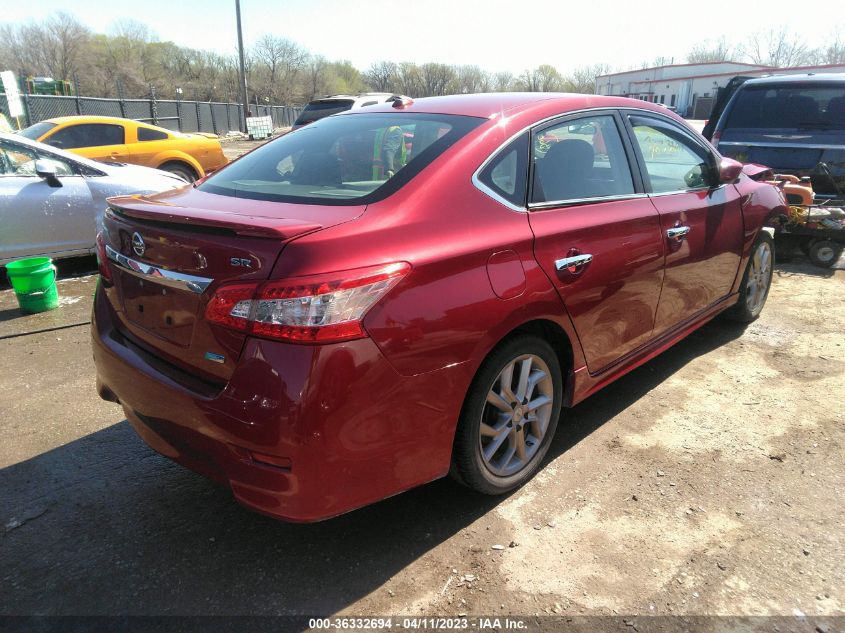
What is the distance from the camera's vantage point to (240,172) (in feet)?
9.65

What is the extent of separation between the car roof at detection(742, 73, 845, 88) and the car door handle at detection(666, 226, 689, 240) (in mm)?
4871

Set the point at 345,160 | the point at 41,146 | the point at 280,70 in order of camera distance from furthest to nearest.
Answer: the point at 280,70 < the point at 41,146 < the point at 345,160

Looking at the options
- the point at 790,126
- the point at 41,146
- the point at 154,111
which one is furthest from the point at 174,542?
the point at 154,111

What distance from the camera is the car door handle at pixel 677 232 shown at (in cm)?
335

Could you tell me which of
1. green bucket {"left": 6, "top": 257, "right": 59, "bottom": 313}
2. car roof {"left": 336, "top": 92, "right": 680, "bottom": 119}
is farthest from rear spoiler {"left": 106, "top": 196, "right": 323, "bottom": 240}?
green bucket {"left": 6, "top": 257, "right": 59, "bottom": 313}

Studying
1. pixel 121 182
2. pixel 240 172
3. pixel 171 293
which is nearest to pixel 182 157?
pixel 121 182

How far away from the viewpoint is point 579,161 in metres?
3.00

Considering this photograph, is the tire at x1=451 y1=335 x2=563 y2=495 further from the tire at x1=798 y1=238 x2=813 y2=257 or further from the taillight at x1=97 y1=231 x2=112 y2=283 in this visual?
the tire at x1=798 y1=238 x2=813 y2=257

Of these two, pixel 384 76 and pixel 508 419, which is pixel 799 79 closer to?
pixel 508 419

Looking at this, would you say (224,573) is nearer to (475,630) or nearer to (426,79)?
(475,630)

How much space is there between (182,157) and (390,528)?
10.0 m

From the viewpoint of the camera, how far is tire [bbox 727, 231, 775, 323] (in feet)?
15.1

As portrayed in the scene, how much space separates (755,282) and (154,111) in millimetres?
27857

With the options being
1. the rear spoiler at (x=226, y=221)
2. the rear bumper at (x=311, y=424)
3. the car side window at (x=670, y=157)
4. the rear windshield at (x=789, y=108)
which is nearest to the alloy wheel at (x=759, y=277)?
the car side window at (x=670, y=157)
